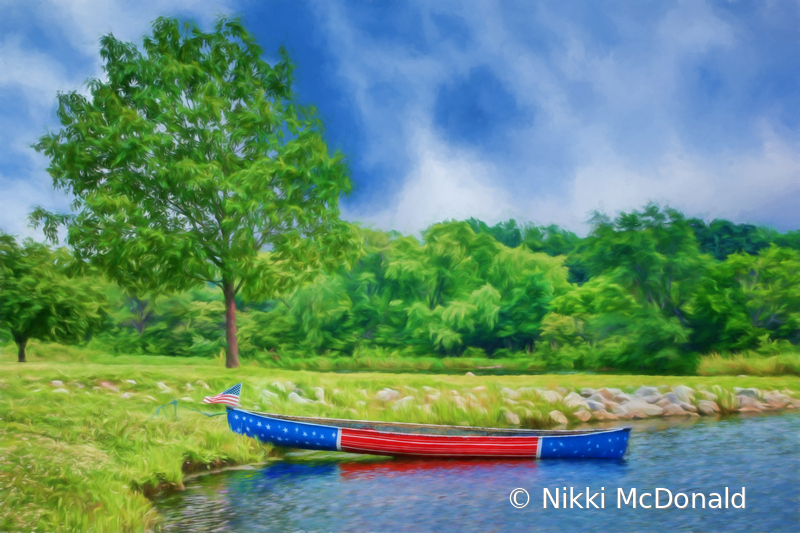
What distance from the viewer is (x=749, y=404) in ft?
40.3

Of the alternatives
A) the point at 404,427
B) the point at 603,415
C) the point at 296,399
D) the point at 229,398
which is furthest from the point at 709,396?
the point at 229,398

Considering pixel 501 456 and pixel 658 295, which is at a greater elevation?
pixel 658 295

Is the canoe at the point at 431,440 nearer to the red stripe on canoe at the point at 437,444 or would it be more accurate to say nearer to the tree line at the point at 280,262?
the red stripe on canoe at the point at 437,444

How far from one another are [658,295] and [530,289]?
490 cm

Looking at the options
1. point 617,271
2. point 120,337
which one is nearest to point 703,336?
point 617,271

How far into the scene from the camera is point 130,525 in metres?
5.57

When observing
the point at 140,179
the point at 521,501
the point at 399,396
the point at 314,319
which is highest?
the point at 140,179

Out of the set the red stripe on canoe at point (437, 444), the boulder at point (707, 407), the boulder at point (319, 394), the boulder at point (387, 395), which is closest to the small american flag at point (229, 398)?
the red stripe on canoe at point (437, 444)

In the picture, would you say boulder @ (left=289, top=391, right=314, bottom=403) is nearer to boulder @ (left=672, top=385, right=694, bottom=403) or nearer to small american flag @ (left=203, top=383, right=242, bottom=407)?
small american flag @ (left=203, top=383, right=242, bottom=407)

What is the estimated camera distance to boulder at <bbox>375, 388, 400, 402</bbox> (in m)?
11.2

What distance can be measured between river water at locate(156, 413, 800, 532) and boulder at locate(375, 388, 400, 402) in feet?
8.37

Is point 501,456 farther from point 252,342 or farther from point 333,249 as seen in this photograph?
point 252,342

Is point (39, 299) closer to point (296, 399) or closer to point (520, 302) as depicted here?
point (296, 399)

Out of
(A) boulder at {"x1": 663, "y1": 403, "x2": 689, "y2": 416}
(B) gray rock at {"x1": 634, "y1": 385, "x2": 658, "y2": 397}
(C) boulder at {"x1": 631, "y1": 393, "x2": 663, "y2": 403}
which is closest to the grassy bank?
(B) gray rock at {"x1": 634, "y1": 385, "x2": 658, "y2": 397}
